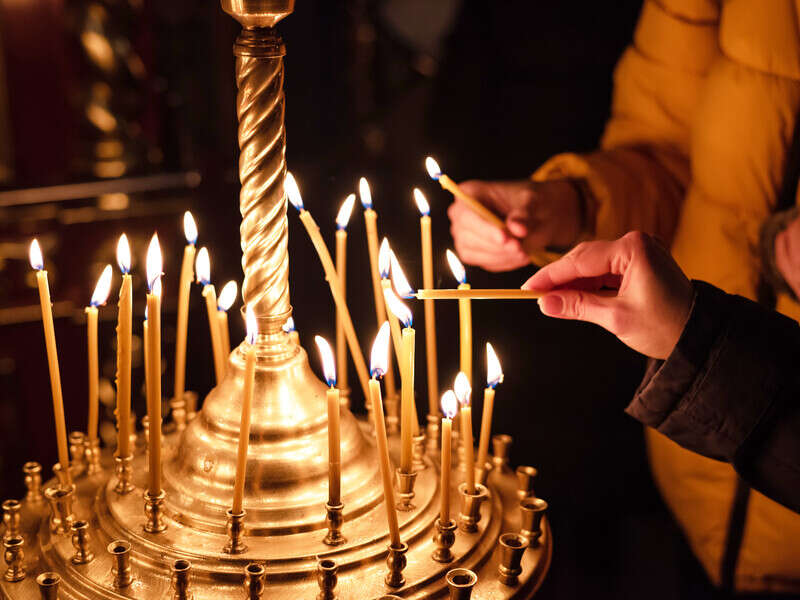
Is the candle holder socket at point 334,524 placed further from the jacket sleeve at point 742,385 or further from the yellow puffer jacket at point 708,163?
the yellow puffer jacket at point 708,163

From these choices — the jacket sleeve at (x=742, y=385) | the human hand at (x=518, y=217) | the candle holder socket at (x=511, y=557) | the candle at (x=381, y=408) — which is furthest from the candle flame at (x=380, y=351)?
the human hand at (x=518, y=217)

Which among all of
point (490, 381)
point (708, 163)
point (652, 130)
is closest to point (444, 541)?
point (490, 381)

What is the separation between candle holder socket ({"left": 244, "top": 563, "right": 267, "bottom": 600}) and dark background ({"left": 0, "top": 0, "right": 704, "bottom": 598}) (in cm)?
98

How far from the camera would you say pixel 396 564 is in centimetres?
83

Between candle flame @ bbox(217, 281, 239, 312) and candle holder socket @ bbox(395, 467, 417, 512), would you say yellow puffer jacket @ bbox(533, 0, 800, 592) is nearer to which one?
candle holder socket @ bbox(395, 467, 417, 512)

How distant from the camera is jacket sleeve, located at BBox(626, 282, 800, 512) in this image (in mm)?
928

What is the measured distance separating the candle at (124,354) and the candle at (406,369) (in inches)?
10.4

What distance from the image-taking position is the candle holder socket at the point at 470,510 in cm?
93

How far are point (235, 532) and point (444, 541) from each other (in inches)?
8.0

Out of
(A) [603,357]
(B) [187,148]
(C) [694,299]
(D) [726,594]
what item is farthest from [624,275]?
(B) [187,148]

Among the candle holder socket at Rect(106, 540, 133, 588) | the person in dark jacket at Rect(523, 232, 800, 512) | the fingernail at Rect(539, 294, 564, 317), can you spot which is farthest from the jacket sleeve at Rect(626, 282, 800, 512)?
the candle holder socket at Rect(106, 540, 133, 588)

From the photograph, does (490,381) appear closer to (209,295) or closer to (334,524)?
(334,524)

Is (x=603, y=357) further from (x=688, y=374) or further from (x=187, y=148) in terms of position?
(x=187, y=148)

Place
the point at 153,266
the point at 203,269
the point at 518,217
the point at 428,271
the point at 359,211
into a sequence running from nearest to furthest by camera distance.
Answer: the point at 153,266, the point at 203,269, the point at 428,271, the point at 518,217, the point at 359,211
